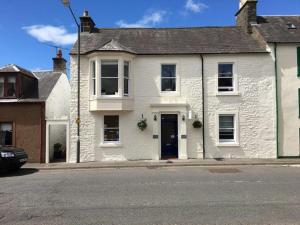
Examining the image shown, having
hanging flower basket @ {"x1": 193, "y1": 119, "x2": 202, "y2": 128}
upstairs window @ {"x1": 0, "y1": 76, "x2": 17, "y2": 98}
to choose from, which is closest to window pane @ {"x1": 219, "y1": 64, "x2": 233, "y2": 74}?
hanging flower basket @ {"x1": 193, "y1": 119, "x2": 202, "y2": 128}

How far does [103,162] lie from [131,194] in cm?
895

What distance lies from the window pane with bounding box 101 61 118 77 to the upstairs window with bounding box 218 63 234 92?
6.19m

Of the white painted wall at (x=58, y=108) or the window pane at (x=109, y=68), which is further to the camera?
the white painted wall at (x=58, y=108)

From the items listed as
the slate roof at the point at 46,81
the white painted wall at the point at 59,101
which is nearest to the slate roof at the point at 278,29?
the white painted wall at the point at 59,101

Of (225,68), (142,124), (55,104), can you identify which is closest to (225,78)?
(225,68)

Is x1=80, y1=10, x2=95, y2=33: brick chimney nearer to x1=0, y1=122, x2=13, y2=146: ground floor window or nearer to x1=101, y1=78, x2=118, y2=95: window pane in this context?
x1=101, y1=78, x2=118, y2=95: window pane

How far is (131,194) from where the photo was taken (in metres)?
9.24

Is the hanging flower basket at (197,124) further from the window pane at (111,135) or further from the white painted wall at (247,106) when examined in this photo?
the window pane at (111,135)

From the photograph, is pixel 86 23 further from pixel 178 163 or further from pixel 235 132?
pixel 235 132

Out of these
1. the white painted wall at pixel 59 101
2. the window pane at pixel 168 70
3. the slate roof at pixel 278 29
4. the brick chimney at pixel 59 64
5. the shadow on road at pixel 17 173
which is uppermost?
the slate roof at pixel 278 29

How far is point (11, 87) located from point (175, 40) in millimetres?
10562

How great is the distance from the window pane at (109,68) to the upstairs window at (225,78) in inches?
244

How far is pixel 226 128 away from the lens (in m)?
19.0

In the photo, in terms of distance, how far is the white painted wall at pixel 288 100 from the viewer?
1869 cm
